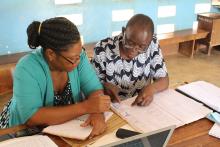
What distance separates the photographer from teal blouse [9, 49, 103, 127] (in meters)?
1.34

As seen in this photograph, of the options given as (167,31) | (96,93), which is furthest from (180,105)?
(167,31)

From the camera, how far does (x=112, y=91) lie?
1.66 m

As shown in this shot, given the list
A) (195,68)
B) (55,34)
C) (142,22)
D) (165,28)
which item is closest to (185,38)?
(165,28)

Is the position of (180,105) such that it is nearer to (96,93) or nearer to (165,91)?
(165,91)

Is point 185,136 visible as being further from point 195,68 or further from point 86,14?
point 195,68

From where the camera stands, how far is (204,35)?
4.63 metres

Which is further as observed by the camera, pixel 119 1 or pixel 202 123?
pixel 119 1

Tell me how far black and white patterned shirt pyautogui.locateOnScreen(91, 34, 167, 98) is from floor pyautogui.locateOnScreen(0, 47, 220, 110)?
168 centimetres

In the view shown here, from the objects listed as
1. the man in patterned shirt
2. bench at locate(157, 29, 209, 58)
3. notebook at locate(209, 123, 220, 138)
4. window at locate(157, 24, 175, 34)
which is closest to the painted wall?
window at locate(157, 24, 175, 34)

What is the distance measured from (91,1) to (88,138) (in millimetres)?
2741

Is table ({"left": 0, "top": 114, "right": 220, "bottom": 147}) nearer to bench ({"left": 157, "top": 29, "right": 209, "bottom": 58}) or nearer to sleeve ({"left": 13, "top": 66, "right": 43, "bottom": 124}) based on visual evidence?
sleeve ({"left": 13, "top": 66, "right": 43, "bottom": 124})

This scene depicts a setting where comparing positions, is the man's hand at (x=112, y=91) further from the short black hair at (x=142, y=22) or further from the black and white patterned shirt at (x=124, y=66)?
the short black hair at (x=142, y=22)

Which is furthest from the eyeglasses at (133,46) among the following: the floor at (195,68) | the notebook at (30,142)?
the floor at (195,68)

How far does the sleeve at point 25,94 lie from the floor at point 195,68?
94.3 inches
